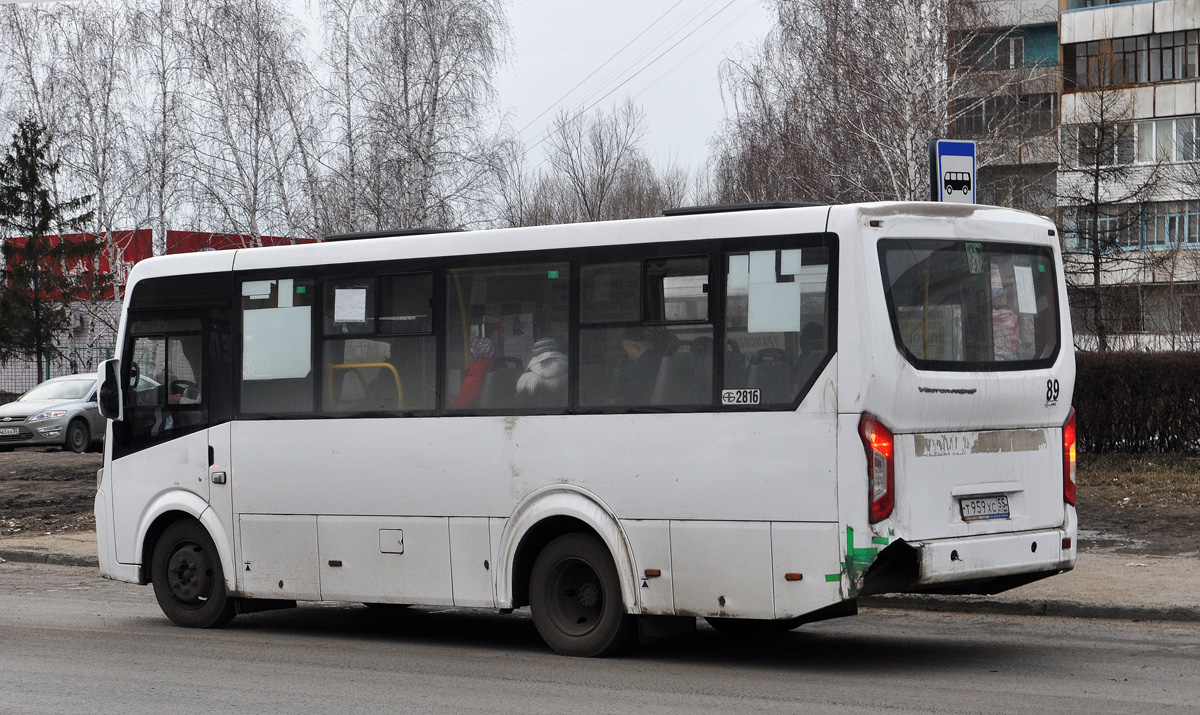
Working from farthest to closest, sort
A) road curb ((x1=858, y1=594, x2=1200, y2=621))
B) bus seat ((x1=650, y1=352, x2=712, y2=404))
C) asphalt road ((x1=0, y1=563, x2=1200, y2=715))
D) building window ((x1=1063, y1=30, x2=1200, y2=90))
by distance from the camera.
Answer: building window ((x1=1063, y1=30, x2=1200, y2=90)) → road curb ((x1=858, y1=594, x2=1200, y2=621)) → bus seat ((x1=650, y1=352, x2=712, y2=404)) → asphalt road ((x1=0, y1=563, x2=1200, y2=715))

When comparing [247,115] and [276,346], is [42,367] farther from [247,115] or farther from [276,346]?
[276,346]

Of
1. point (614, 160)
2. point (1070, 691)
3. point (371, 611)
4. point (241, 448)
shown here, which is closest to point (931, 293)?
point (1070, 691)

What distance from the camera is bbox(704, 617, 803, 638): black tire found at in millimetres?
10398

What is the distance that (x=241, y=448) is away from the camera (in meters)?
11.1

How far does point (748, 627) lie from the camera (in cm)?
1054

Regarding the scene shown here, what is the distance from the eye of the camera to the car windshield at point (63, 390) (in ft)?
100

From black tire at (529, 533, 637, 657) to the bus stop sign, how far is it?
4.57 metres

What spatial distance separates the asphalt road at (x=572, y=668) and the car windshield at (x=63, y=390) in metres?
19.3

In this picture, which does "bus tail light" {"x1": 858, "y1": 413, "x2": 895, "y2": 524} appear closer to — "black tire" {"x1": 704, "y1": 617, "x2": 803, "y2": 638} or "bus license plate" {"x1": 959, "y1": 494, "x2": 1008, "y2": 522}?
"bus license plate" {"x1": 959, "y1": 494, "x2": 1008, "y2": 522}

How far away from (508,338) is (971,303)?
A: 118 inches

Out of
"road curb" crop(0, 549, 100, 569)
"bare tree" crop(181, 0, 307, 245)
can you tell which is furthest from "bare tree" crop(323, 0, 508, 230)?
"road curb" crop(0, 549, 100, 569)

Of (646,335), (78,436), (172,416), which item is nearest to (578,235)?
(646,335)

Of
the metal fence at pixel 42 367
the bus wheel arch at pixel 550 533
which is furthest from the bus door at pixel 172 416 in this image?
the metal fence at pixel 42 367

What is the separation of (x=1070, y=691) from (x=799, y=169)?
74.0 feet
